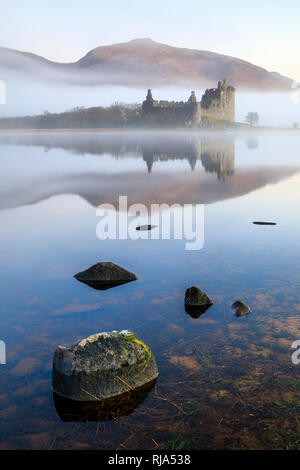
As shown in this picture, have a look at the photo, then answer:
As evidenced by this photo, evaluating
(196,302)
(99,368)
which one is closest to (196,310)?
(196,302)

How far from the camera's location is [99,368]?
7.14 meters

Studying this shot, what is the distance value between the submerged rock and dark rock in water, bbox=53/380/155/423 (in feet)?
11.3

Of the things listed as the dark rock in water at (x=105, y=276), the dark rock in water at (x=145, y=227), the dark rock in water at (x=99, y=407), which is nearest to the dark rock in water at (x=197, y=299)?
the dark rock in water at (x=105, y=276)

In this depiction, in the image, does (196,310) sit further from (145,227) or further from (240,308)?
(145,227)

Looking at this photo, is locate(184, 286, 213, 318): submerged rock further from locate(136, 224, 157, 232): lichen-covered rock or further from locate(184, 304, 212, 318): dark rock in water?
locate(136, 224, 157, 232): lichen-covered rock

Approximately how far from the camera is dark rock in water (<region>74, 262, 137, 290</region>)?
12.2 m

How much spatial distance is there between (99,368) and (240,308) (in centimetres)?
418

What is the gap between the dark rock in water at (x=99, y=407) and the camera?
6.76m

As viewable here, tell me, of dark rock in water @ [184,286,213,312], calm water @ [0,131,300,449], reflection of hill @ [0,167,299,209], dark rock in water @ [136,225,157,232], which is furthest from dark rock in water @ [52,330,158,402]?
reflection of hill @ [0,167,299,209]

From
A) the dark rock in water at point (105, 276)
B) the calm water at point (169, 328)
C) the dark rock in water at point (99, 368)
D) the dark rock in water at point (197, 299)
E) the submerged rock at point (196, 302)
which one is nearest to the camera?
the calm water at point (169, 328)

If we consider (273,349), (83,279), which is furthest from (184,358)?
(83,279)

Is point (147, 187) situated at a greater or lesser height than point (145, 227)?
greater

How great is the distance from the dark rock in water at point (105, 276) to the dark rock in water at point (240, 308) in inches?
128

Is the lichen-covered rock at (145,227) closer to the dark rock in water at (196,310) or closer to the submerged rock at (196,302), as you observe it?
the submerged rock at (196,302)
